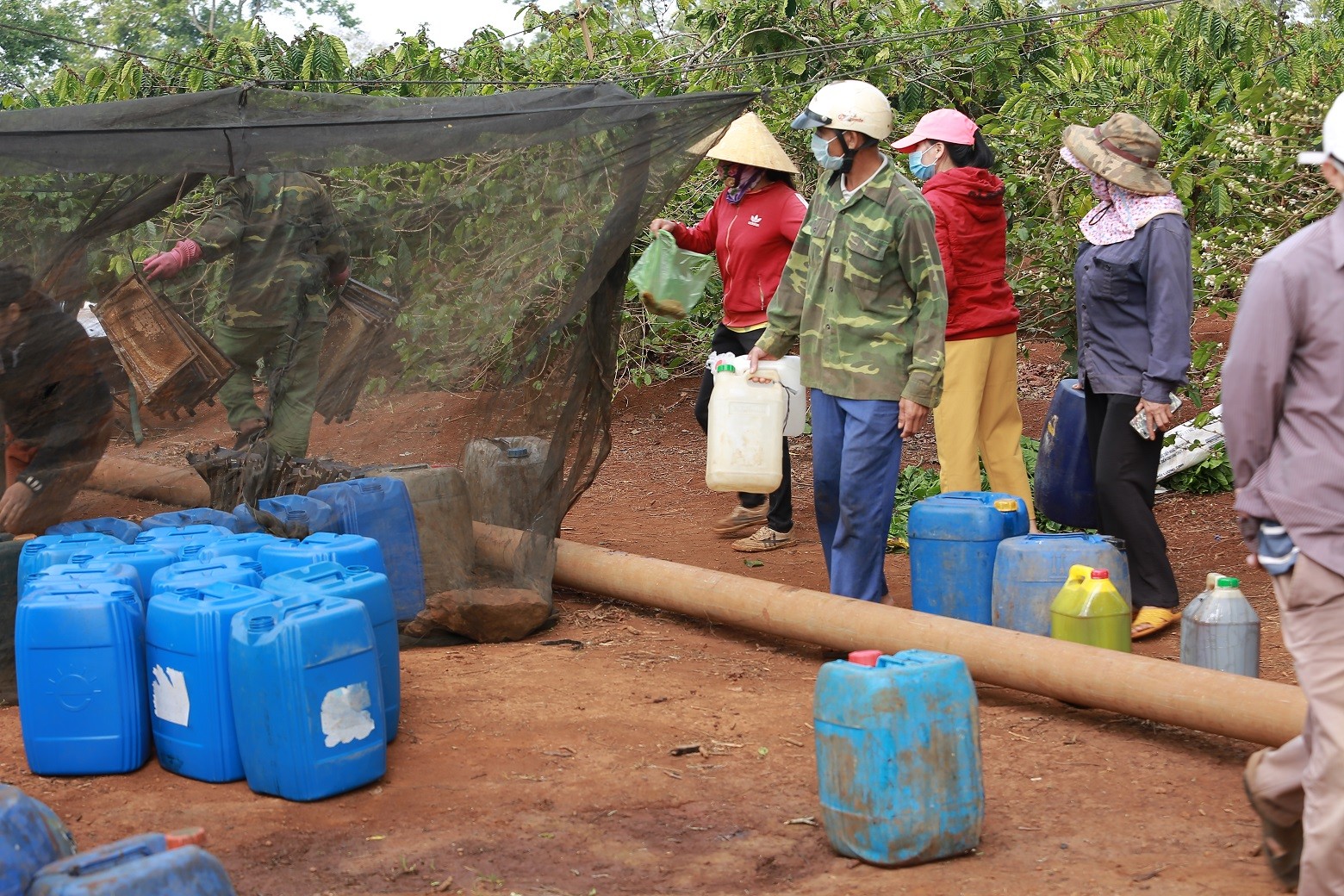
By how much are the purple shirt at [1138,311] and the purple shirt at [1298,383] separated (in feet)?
7.42

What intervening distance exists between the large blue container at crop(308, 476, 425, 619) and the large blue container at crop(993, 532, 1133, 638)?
92.5 inches

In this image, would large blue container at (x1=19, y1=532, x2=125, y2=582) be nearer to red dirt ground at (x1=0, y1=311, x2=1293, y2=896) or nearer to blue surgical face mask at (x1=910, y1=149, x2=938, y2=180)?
red dirt ground at (x1=0, y1=311, x2=1293, y2=896)

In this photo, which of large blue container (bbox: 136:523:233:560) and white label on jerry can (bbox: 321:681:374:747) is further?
large blue container (bbox: 136:523:233:560)

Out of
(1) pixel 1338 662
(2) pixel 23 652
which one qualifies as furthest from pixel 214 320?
(1) pixel 1338 662

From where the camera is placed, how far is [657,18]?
436 inches

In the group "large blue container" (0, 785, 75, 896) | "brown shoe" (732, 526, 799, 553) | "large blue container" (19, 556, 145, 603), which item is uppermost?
"large blue container" (19, 556, 145, 603)

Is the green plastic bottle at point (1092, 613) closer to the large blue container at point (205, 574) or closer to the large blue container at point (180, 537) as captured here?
the large blue container at point (205, 574)

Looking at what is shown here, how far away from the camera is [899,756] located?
3332mm

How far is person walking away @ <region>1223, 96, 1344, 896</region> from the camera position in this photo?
9.20 ft

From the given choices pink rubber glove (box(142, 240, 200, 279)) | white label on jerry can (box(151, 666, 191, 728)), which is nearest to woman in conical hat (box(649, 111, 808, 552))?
pink rubber glove (box(142, 240, 200, 279))

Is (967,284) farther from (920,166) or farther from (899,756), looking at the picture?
(899,756)

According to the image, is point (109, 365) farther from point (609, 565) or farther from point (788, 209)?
point (788, 209)

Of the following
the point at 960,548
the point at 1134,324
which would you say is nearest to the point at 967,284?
the point at 1134,324

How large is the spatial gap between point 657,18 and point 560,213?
5903 millimetres
